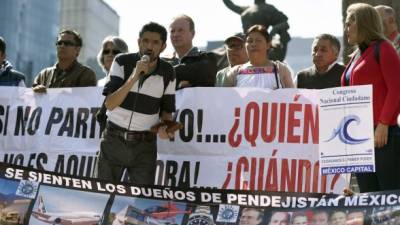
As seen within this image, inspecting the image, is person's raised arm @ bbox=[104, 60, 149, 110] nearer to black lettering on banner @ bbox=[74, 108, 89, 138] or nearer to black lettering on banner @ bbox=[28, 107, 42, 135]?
black lettering on banner @ bbox=[74, 108, 89, 138]

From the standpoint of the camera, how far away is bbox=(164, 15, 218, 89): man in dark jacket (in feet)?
21.5

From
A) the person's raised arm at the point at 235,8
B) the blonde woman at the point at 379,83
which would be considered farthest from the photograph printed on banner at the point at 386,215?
the person's raised arm at the point at 235,8

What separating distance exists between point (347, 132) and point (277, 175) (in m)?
1.43

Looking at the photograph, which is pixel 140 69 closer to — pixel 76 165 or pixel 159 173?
pixel 159 173

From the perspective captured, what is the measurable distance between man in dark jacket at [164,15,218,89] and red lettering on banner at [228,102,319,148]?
1.51 feet

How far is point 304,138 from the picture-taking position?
6.23 metres

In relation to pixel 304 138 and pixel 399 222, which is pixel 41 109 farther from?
pixel 399 222

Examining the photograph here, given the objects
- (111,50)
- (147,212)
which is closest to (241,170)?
(147,212)

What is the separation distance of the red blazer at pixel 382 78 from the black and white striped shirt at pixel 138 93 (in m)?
1.27

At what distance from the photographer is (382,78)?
5.02 m

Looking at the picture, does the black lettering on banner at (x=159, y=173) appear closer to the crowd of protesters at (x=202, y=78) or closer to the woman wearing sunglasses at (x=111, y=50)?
the crowd of protesters at (x=202, y=78)

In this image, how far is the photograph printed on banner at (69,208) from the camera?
4.89 meters

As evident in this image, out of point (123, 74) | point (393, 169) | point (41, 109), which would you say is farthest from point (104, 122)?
point (393, 169)

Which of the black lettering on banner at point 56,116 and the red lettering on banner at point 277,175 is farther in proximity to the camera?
the black lettering on banner at point 56,116
